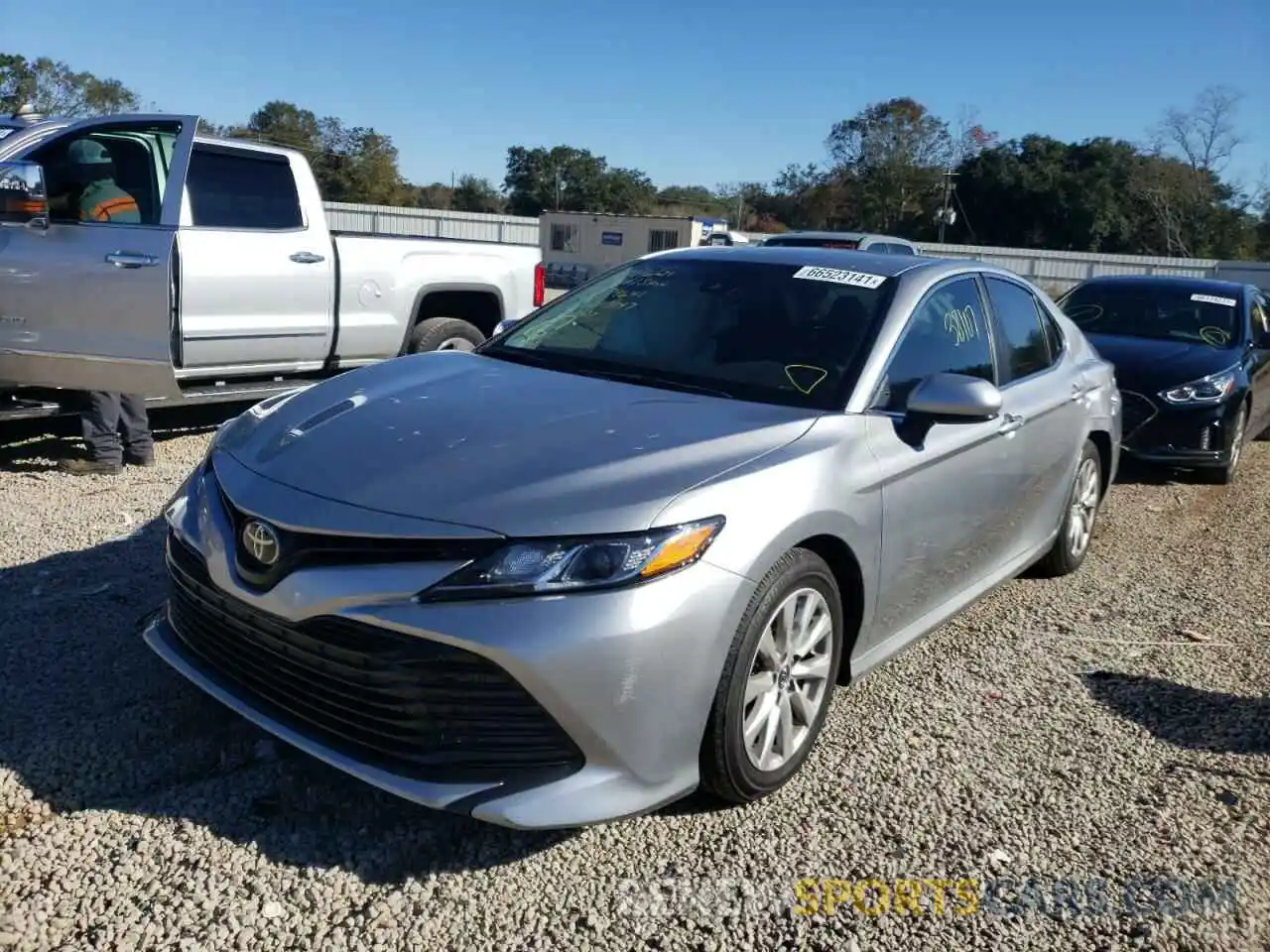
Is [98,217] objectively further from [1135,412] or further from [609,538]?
[1135,412]

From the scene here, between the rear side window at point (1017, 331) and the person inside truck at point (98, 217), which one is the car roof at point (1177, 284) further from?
the person inside truck at point (98, 217)

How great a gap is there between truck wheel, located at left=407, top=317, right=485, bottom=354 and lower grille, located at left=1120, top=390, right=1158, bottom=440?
15.0 ft

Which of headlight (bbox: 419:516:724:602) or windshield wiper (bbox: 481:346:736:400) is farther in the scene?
windshield wiper (bbox: 481:346:736:400)

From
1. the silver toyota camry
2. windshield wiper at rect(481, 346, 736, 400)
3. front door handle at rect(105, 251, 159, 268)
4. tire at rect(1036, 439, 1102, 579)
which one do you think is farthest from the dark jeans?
tire at rect(1036, 439, 1102, 579)

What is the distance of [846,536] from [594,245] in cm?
3029

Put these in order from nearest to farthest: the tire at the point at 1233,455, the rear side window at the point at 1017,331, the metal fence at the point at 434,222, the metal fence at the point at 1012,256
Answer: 1. the rear side window at the point at 1017,331
2. the tire at the point at 1233,455
3. the metal fence at the point at 434,222
4. the metal fence at the point at 1012,256

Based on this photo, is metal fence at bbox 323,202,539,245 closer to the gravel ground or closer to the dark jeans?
the dark jeans

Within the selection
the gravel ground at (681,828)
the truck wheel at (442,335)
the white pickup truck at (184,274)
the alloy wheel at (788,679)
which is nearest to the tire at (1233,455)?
the gravel ground at (681,828)

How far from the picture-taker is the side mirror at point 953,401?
11.3 ft

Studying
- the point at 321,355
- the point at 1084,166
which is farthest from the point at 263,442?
the point at 1084,166

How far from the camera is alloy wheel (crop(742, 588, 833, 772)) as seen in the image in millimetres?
2979

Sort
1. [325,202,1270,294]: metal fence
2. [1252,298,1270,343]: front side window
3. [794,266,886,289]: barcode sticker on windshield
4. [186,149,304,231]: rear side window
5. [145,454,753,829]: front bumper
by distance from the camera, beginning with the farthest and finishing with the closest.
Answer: [325,202,1270,294]: metal fence < [1252,298,1270,343]: front side window < [186,149,304,231]: rear side window < [794,266,886,289]: barcode sticker on windshield < [145,454,753,829]: front bumper

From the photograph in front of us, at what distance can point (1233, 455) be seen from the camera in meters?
7.92

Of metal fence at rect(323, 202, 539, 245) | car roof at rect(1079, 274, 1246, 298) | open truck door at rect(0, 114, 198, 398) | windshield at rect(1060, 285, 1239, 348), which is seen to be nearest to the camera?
open truck door at rect(0, 114, 198, 398)
